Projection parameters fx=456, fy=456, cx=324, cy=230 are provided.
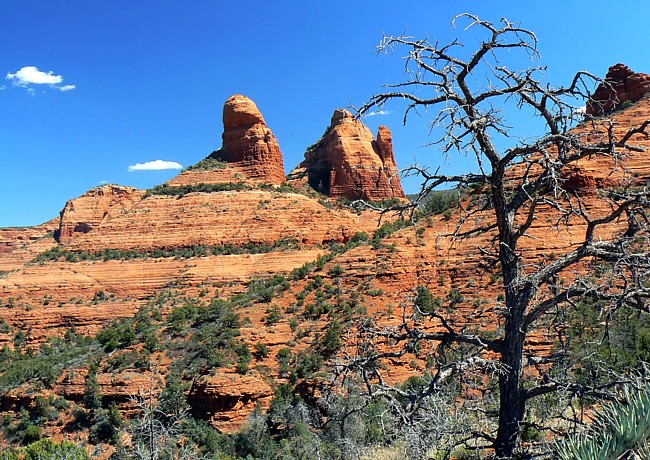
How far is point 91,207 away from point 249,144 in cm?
4201

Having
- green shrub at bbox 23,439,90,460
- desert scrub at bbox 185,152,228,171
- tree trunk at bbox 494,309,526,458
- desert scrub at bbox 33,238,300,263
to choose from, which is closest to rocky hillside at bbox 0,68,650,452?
desert scrub at bbox 33,238,300,263

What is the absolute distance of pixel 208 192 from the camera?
174ft

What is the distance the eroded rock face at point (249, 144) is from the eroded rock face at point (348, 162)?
7.04 meters

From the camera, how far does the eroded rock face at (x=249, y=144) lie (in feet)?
195

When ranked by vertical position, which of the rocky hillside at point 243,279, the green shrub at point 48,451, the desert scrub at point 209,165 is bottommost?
the green shrub at point 48,451

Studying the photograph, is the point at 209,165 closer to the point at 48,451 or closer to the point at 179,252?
the point at 179,252

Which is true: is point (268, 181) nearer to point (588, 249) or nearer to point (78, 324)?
point (78, 324)

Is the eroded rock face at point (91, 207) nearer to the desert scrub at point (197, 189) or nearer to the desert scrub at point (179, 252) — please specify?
the desert scrub at point (197, 189)

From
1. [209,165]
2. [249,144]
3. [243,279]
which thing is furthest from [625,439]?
[209,165]

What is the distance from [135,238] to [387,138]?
4040 cm

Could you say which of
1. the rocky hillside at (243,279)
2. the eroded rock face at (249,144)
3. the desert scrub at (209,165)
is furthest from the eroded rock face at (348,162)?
the desert scrub at (209,165)

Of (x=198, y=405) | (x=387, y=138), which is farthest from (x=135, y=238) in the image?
(x=387, y=138)

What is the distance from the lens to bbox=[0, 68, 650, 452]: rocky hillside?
2184 centimetres

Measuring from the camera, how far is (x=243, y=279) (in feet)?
127
